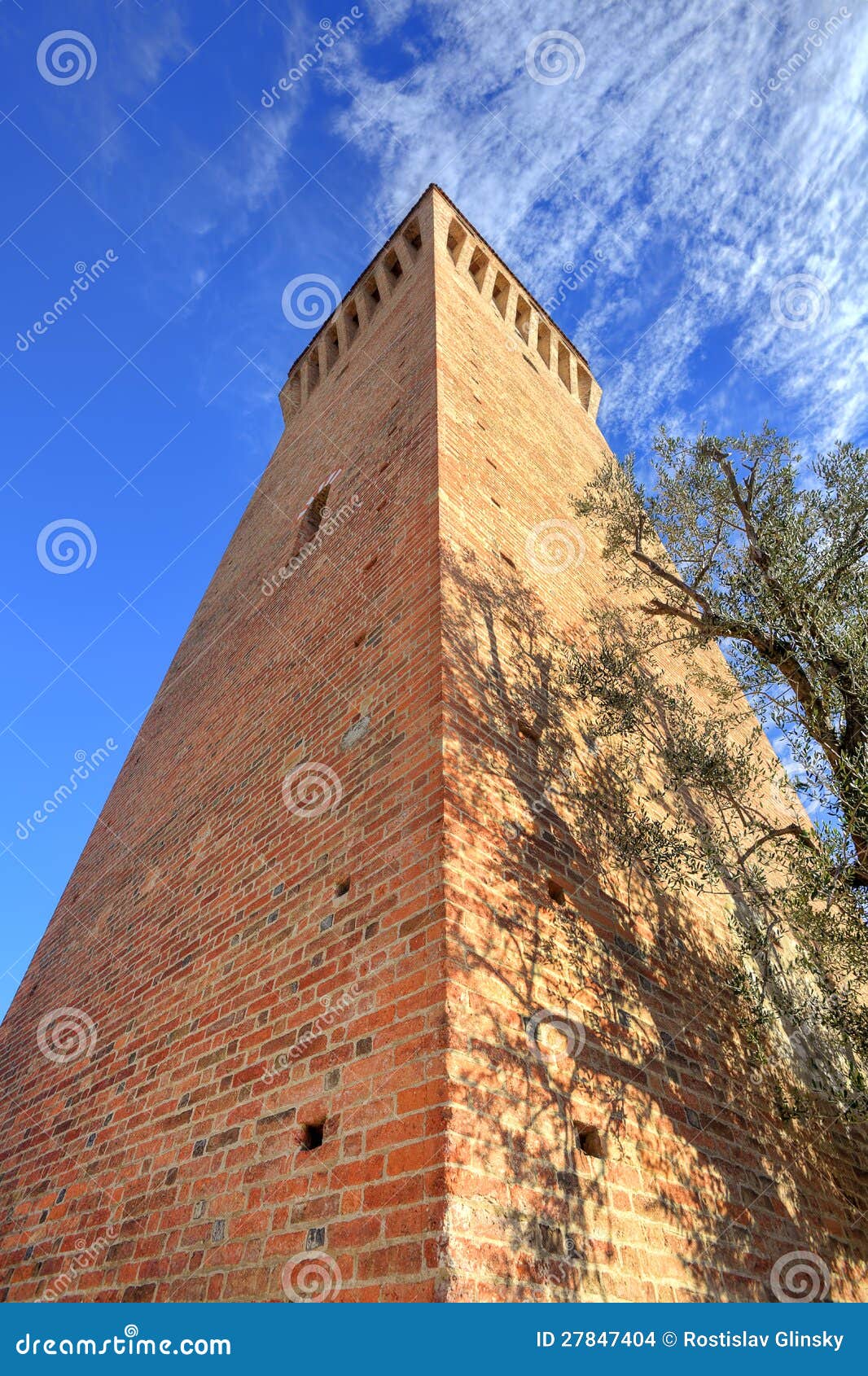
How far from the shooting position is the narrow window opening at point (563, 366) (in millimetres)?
12453

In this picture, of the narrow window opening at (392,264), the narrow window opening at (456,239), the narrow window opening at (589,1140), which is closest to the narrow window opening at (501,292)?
the narrow window opening at (456,239)

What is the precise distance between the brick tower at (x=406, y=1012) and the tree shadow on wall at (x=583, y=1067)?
2 cm

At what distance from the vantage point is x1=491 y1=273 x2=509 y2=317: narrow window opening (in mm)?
11180

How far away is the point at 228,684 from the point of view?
7668mm

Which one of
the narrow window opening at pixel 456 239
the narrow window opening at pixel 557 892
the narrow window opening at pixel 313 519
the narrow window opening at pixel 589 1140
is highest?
the narrow window opening at pixel 456 239

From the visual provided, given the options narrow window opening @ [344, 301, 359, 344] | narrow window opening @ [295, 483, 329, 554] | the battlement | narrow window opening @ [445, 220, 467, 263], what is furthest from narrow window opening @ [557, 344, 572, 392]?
narrow window opening @ [295, 483, 329, 554]

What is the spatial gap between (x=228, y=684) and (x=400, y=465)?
3.12m

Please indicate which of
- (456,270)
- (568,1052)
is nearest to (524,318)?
(456,270)

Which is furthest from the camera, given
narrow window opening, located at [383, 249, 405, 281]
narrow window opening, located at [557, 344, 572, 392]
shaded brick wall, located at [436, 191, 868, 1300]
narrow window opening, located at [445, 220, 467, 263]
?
narrow window opening, located at [557, 344, 572, 392]

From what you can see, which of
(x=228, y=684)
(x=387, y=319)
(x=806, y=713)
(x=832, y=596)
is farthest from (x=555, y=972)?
(x=387, y=319)

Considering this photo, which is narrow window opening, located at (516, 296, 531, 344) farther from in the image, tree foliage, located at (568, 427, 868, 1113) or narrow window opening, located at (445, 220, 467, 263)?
tree foliage, located at (568, 427, 868, 1113)

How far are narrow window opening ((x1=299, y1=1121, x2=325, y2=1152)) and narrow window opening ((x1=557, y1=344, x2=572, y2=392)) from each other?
12104 millimetres

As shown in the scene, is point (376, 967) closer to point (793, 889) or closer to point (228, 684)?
point (793, 889)

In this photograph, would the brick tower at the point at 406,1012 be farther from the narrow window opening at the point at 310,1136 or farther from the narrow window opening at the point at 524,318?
the narrow window opening at the point at 524,318
